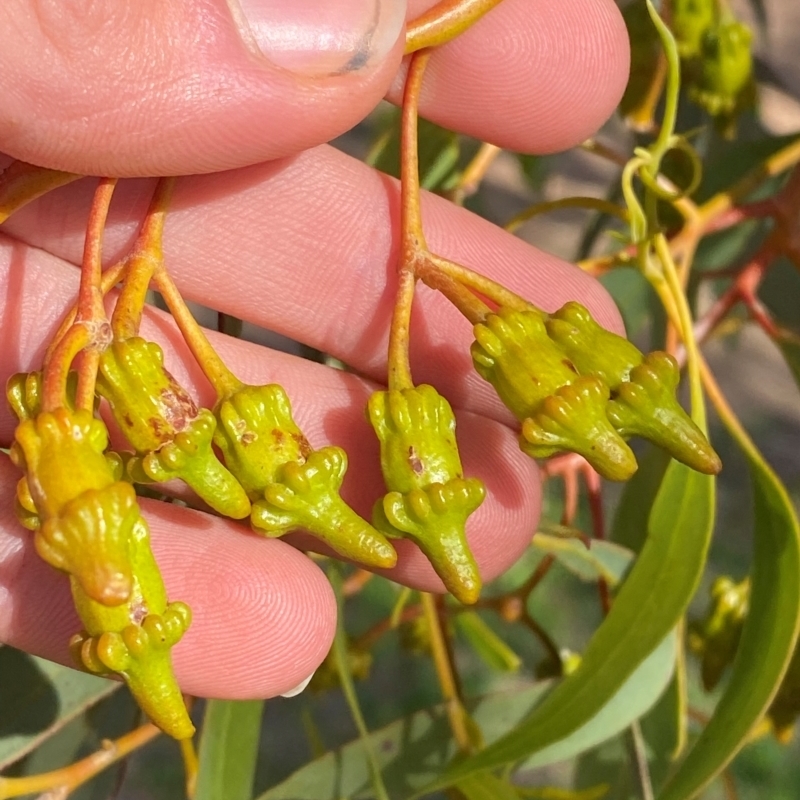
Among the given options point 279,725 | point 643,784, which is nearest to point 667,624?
point 643,784

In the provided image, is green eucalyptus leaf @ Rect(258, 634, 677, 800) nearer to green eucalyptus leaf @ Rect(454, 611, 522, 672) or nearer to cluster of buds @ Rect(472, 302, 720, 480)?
green eucalyptus leaf @ Rect(454, 611, 522, 672)

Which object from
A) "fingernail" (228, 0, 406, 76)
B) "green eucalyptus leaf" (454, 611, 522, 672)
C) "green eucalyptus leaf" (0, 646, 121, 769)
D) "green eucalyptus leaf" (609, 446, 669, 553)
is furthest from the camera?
"green eucalyptus leaf" (454, 611, 522, 672)

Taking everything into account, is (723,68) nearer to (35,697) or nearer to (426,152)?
(426,152)

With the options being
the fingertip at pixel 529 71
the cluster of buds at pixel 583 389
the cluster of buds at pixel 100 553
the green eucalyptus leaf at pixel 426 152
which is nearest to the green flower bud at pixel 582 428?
the cluster of buds at pixel 583 389

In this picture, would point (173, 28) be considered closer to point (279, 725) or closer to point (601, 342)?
point (601, 342)

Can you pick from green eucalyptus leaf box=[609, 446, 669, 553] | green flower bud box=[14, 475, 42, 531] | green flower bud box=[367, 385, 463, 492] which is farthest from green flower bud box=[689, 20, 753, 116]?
green flower bud box=[14, 475, 42, 531]

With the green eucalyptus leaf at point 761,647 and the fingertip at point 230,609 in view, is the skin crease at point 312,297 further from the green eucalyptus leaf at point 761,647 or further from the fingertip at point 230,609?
the green eucalyptus leaf at point 761,647
